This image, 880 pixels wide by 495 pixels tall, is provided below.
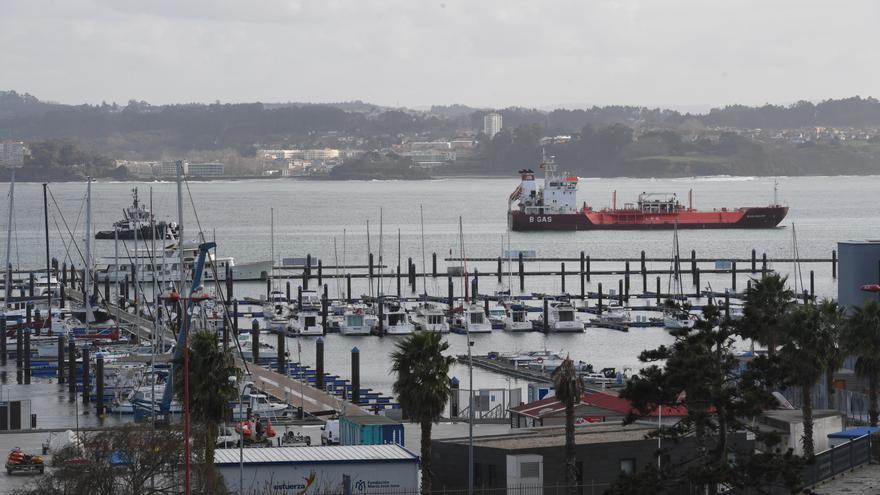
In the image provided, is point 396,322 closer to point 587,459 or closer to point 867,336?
point 867,336

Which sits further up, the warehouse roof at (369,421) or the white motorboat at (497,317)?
the warehouse roof at (369,421)

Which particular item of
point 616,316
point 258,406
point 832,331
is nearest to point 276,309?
point 616,316

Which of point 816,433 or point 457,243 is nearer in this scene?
point 816,433

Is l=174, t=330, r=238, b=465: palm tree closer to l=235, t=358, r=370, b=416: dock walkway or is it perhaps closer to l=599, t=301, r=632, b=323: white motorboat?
l=235, t=358, r=370, b=416: dock walkway

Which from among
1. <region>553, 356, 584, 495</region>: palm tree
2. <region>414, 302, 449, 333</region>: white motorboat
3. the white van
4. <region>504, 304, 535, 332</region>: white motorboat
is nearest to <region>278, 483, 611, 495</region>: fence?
<region>553, 356, 584, 495</region>: palm tree

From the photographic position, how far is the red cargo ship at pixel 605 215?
14250cm

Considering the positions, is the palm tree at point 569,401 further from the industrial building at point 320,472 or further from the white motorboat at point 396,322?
the white motorboat at point 396,322

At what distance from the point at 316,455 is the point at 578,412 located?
22.3 ft

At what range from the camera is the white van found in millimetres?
32062

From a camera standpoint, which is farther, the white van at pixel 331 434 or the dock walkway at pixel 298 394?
the dock walkway at pixel 298 394

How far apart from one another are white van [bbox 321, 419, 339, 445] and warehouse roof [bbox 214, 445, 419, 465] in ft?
16.9

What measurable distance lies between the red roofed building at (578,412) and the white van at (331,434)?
3470mm

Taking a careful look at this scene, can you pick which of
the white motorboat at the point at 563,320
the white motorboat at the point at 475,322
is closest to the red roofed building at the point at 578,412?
the white motorboat at the point at 475,322

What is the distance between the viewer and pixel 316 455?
25875mm
